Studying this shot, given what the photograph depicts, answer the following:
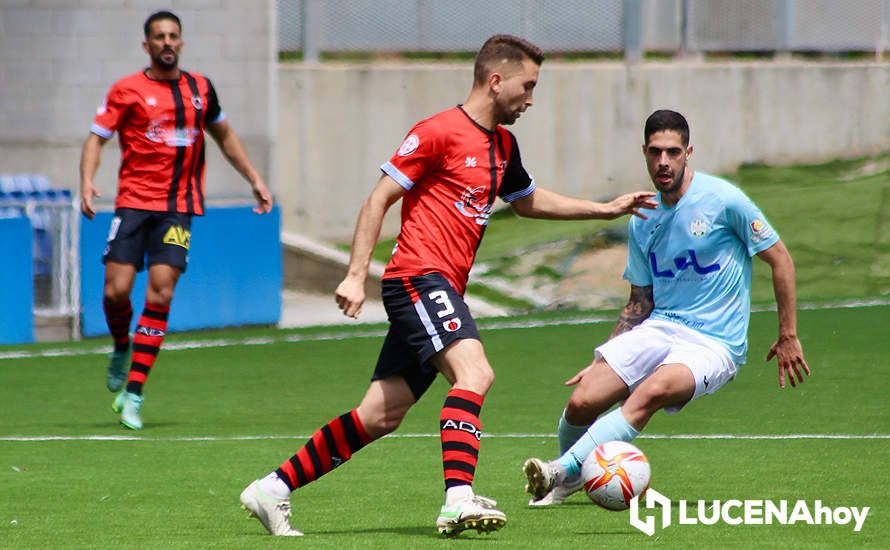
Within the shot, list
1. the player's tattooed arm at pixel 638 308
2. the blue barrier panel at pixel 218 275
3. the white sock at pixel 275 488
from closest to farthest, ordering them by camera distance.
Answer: the white sock at pixel 275 488, the player's tattooed arm at pixel 638 308, the blue barrier panel at pixel 218 275

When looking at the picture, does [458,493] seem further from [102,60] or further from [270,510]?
[102,60]

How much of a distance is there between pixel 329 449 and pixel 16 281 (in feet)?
28.5

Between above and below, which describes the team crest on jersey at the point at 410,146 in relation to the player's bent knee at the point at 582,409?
above

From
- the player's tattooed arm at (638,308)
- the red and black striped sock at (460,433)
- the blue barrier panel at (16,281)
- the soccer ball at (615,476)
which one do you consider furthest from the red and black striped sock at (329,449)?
the blue barrier panel at (16,281)

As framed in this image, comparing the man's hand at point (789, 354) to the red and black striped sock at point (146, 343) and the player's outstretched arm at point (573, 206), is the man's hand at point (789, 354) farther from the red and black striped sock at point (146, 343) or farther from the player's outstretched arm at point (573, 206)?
the red and black striped sock at point (146, 343)

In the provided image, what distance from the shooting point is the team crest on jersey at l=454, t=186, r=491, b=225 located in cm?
643

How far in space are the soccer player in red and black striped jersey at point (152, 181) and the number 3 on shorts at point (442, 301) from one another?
379 cm

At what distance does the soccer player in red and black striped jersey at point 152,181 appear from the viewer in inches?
386

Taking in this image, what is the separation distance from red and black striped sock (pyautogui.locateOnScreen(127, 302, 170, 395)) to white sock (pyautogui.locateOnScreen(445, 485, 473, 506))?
3984 mm

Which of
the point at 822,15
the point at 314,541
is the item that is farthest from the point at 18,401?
the point at 822,15

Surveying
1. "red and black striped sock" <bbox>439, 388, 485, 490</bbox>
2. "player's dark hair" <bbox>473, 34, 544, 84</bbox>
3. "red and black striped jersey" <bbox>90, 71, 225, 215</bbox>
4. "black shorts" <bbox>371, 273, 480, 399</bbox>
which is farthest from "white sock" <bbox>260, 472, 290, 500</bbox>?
"red and black striped jersey" <bbox>90, 71, 225, 215</bbox>

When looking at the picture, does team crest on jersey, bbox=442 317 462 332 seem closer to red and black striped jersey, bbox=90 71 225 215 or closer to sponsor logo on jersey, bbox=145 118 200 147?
red and black striped jersey, bbox=90 71 225 215

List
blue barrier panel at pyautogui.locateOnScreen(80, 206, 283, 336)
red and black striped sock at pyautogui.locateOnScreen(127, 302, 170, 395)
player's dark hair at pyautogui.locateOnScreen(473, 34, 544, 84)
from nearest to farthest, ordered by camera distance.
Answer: player's dark hair at pyautogui.locateOnScreen(473, 34, 544, 84)
red and black striped sock at pyautogui.locateOnScreen(127, 302, 170, 395)
blue barrier panel at pyautogui.locateOnScreen(80, 206, 283, 336)

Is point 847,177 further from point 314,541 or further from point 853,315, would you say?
point 314,541
